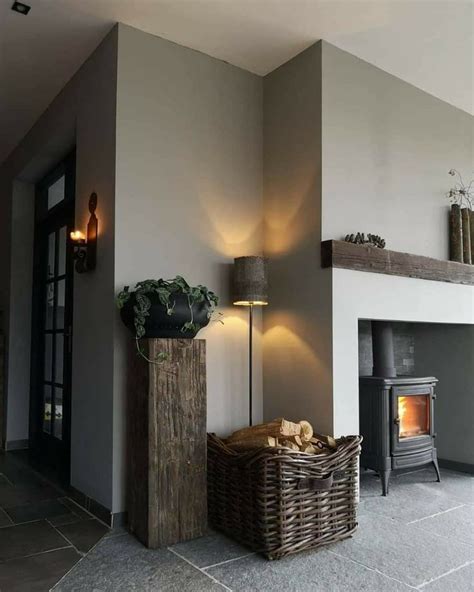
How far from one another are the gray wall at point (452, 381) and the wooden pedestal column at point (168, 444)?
2325mm

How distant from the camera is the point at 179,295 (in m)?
2.70

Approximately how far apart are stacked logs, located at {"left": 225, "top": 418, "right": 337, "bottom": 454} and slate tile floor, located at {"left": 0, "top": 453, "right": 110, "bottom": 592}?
0.84 metres

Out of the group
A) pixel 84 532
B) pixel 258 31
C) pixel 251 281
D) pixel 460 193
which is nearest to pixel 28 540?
pixel 84 532

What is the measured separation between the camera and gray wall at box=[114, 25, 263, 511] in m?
3.05

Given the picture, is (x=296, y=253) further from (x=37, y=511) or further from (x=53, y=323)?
(x=53, y=323)

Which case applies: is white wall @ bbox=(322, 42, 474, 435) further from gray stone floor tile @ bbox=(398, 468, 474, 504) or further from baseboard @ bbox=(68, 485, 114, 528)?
baseboard @ bbox=(68, 485, 114, 528)

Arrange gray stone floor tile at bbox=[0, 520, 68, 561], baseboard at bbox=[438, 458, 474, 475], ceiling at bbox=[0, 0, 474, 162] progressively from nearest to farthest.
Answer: gray stone floor tile at bbox=[0, 520, 68, 561] < ceiling at bbox=[0, 0, 474, 162] < baseboard at bbox=[438, 458, 474, 475]

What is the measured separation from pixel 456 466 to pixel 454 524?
51.5 inches

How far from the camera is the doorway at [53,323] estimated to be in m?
4.09

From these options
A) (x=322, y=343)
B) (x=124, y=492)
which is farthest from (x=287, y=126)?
(x=124, y=492)

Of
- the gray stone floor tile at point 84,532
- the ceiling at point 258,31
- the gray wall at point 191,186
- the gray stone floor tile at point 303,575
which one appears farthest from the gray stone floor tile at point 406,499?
the ceiling at point 258,31

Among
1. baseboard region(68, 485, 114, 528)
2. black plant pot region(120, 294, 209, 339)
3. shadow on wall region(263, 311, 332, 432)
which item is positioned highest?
black plant pot region(120, 294, 209, 339)

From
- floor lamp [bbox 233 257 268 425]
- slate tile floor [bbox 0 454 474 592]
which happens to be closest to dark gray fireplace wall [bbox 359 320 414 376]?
slate tile floor [bbox 0 454 474 592]

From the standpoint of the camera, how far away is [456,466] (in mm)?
4109
